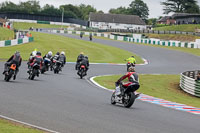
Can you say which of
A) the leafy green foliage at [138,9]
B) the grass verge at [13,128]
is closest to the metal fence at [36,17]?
the leafy green foliage at [138,9]

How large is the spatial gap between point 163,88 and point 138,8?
559 feet

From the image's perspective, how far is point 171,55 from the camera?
59875 millimetres

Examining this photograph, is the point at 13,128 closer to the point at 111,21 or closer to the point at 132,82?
the point at 132,82

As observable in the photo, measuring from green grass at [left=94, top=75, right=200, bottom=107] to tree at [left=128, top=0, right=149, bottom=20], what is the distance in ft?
535

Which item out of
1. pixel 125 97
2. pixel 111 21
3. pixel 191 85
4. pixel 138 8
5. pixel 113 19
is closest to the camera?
pixel 125 97

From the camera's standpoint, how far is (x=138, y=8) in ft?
638

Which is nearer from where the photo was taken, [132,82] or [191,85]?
[132,82]

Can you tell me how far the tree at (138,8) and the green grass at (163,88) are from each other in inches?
6420

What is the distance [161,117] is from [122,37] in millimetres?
77412

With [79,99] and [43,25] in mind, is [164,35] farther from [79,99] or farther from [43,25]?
[79,99]

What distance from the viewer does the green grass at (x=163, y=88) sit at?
22719 mm

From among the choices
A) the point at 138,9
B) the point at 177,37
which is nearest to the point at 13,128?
the point at 177,37

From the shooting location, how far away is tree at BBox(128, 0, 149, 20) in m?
193

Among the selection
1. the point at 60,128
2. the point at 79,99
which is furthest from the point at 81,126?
the point at 79,99
